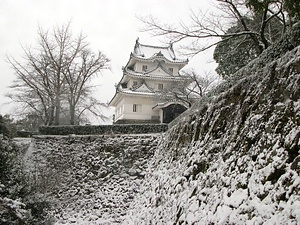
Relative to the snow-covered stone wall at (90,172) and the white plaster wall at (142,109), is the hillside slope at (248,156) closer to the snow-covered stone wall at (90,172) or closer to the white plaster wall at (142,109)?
the snow-covered stone wall at (90,172)

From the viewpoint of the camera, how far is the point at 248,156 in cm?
477

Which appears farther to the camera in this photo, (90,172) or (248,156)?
(90,172)

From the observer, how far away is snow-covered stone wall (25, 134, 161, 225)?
12258 mm

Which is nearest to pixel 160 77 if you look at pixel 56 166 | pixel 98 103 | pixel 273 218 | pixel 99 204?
pixel 98 103

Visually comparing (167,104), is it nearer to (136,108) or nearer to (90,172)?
(136,108)

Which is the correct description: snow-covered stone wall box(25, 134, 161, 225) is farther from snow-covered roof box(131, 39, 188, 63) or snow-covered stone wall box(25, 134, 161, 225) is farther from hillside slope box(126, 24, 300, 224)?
snow-covered roof box(131, 39, 188, 63)

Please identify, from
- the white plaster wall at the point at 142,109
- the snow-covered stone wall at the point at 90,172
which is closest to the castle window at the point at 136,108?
the white plaster wall at the point at 142,109

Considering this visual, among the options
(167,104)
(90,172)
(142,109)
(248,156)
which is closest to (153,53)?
(142,109)

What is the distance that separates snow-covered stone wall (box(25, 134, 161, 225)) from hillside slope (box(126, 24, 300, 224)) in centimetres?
470

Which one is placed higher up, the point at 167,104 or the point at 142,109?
the point at 167,104

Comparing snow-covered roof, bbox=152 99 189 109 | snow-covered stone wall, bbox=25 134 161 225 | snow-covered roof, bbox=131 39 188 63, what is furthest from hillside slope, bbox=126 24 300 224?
snow-covered roof, bbox=131 39 188 63

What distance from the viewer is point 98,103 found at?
27156 mm

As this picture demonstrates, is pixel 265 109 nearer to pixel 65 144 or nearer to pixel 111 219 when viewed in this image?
pixel 111 219

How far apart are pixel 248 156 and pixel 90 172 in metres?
11.1
